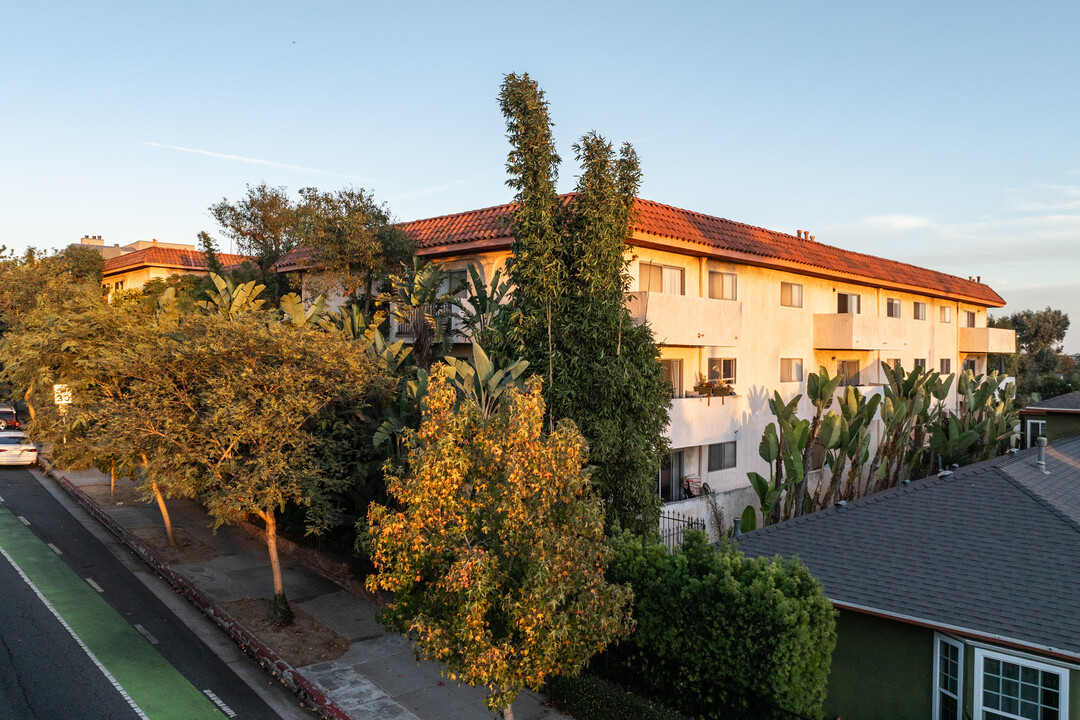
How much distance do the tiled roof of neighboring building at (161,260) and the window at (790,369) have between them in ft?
115

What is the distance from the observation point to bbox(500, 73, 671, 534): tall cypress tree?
16.1 m

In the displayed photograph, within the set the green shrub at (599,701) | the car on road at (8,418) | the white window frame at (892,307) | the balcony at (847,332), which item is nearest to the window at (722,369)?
the balcony at (847,332)

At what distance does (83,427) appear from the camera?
21.4 metres

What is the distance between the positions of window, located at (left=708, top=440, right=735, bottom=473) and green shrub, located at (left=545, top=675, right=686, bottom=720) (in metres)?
13.0

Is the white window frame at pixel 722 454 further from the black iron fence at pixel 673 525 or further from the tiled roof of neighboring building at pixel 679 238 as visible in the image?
the tiled roof of neighboring building at pixel 679 238

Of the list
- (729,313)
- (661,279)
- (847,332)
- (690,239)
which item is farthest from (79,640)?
(847,332)

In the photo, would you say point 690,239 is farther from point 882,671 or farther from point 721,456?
point 882,671

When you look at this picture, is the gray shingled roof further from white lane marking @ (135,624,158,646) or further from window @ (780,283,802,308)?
window @ (780,283,802,308)

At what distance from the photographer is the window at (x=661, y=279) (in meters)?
22.5

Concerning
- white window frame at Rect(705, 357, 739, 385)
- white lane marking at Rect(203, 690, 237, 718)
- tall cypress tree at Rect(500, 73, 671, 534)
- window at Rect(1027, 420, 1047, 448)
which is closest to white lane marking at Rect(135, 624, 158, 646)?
white lane marking at Rect(203, 690, 237, 718)

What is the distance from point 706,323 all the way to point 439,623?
15105 millimetres

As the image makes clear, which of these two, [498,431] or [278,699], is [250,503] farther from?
[498,431]

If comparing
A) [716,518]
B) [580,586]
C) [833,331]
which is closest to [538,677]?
[580,586]

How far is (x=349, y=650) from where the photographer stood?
1513cm
